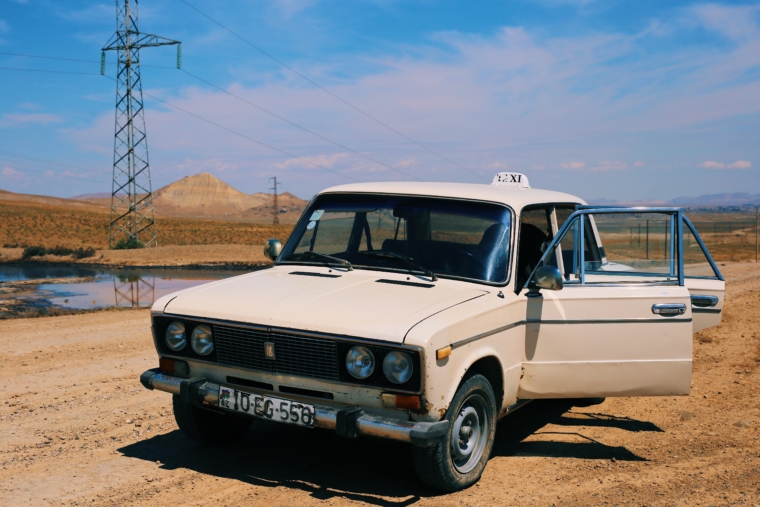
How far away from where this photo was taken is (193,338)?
15.1 ft

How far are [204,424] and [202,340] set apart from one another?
894 mm

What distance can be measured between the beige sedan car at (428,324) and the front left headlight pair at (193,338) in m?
0.01

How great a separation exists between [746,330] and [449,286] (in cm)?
800

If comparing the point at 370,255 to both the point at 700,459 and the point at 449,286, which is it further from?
the point at 700,459

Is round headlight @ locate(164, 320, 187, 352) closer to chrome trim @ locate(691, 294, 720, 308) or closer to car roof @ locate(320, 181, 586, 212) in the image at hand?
car roof @ locate(320, 181, 586, 212)

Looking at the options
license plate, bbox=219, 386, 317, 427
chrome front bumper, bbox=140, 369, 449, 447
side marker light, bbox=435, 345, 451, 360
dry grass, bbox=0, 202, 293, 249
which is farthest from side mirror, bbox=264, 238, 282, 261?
dry grass, bbox=0, 202, 293, 249

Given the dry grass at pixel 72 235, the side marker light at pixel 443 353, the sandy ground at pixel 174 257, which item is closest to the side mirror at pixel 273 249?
the side marker light at pixel 443 353

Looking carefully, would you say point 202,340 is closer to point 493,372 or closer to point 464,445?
point 464,445

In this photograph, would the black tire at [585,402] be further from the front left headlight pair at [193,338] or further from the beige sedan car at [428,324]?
the front left headlight pair at [193,338]

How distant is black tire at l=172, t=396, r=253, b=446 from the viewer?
508 cm

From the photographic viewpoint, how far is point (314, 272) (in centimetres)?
530

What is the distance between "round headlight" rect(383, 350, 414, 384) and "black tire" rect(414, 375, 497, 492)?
1.29ft

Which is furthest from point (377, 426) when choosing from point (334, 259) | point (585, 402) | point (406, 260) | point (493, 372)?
point (585, 402)

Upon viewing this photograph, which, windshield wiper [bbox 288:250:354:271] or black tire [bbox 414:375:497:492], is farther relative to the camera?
windshield wiper [bbox 288:250:354:271]
